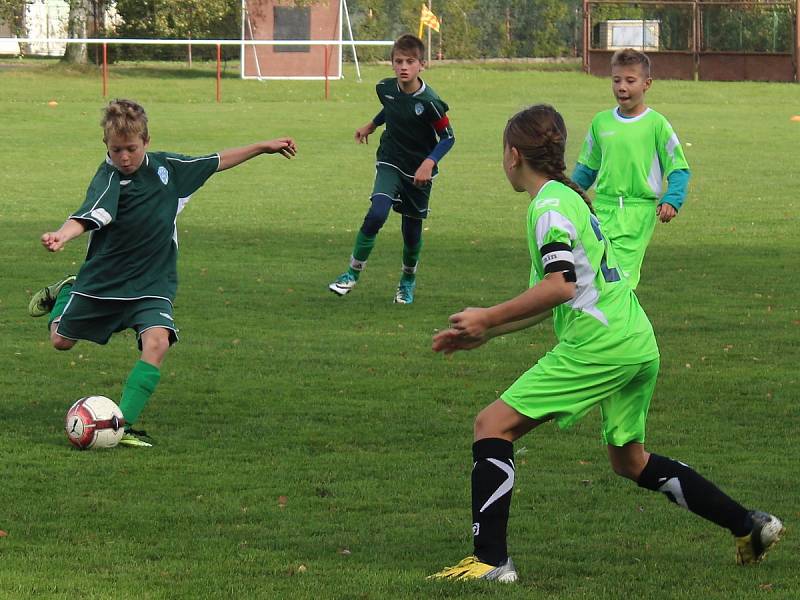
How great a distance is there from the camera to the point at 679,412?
7641 mm

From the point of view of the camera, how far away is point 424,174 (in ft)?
34.8

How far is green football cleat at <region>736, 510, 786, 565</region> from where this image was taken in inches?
195

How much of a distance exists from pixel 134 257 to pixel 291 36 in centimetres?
3927

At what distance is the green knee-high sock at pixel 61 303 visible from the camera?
7.26m

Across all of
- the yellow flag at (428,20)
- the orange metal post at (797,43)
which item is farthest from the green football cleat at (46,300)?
the orange metal post at (797,43)

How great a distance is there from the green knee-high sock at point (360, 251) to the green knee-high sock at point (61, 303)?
158 inches

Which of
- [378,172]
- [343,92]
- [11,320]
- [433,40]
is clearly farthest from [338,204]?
[433,40]

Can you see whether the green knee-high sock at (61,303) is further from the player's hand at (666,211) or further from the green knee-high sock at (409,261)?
the green knee-high sock at (409,261)

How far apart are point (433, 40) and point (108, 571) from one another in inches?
1853

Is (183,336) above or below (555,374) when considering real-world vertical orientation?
below

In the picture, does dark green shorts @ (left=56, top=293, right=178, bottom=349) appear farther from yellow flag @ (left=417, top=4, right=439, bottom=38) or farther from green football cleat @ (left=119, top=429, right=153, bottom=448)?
yellow flag @ (left=417, top=4, right=439, bottom=38)

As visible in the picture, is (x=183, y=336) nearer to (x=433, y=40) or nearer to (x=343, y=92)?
(x=343, y=92)

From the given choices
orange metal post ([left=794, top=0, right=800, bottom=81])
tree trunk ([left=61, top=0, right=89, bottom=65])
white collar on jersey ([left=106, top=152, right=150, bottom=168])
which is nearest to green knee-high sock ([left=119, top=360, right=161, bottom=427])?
white collar on jersey ([left=106, top=152, right=150, bottom=168])

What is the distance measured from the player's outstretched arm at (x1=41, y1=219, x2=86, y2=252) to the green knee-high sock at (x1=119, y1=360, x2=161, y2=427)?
783 millimetres
